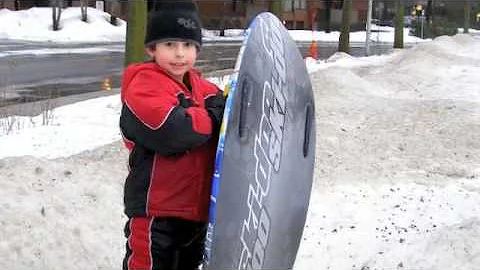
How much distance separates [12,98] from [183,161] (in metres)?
10.0

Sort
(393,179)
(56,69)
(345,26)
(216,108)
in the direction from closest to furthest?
(216,108) → (393,179) → (56,69) → (345,26)

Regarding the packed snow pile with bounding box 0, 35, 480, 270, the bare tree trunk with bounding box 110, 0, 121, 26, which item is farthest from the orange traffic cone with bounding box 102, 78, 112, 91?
the bare tree trunk with bounding box 110, 0, 121, 26

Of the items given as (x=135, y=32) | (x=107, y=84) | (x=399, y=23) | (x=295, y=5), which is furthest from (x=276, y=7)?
(x=295, y=5)

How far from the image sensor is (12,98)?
470 inches

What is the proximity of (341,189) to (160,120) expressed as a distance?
11.7 ft

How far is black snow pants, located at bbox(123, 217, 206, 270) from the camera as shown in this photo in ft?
8.81

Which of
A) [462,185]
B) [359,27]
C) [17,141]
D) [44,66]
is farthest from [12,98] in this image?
[359,27]

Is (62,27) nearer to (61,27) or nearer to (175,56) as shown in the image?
(61,27)

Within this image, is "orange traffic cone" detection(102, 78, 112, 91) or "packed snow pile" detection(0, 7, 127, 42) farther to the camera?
"packed snow pile" detection(0, 7, 127, 42)

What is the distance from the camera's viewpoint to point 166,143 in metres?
2.54

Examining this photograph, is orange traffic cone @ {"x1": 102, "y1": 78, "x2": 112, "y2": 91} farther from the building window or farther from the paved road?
the building window

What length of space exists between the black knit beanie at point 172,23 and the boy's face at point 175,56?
1.2 inches

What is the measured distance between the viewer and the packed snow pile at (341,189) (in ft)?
13.8

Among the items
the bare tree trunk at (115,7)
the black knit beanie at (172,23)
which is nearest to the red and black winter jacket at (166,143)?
the black knit beanie at (172,23)
